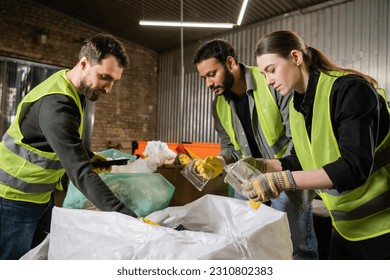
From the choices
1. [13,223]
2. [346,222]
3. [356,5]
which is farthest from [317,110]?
[356,5]

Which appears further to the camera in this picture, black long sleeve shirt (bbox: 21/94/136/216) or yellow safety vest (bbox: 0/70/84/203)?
yellow safety vest (bbox: 0/70/84/203)

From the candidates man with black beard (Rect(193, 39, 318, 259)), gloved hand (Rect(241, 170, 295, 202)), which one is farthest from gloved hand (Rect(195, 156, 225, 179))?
gloved hand (Rect(241, 170, 295, 202))

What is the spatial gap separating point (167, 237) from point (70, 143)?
535mm

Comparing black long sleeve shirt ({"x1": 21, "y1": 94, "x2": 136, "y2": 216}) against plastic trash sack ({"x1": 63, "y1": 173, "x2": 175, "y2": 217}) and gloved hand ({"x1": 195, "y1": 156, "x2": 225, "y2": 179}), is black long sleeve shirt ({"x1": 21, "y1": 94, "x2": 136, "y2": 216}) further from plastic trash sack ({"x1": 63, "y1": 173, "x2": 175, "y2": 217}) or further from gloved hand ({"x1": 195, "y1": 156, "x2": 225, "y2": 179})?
gloved hand ({"x1": 195, "y1": 156, "x2": 225, "y2": 179})

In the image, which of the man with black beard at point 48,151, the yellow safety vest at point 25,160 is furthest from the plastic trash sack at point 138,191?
the yellow safety vest at point 25,160

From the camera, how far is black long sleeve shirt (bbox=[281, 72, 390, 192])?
89cm

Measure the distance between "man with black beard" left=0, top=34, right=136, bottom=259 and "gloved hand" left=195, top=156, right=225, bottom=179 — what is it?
1.71 ft

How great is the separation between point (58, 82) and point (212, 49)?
0.95 metres

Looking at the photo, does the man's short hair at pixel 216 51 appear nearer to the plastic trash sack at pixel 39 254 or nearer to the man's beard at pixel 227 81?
the man's beard at pixel 227 81

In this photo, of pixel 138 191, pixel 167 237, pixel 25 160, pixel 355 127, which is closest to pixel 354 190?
pixel 355 127

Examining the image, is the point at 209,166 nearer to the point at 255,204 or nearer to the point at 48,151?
the point at 255,204

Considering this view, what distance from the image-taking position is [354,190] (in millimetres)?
1030

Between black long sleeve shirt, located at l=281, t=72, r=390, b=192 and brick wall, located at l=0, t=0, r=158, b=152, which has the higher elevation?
brick wall, located at l=0, t=0, r=158, b=152
